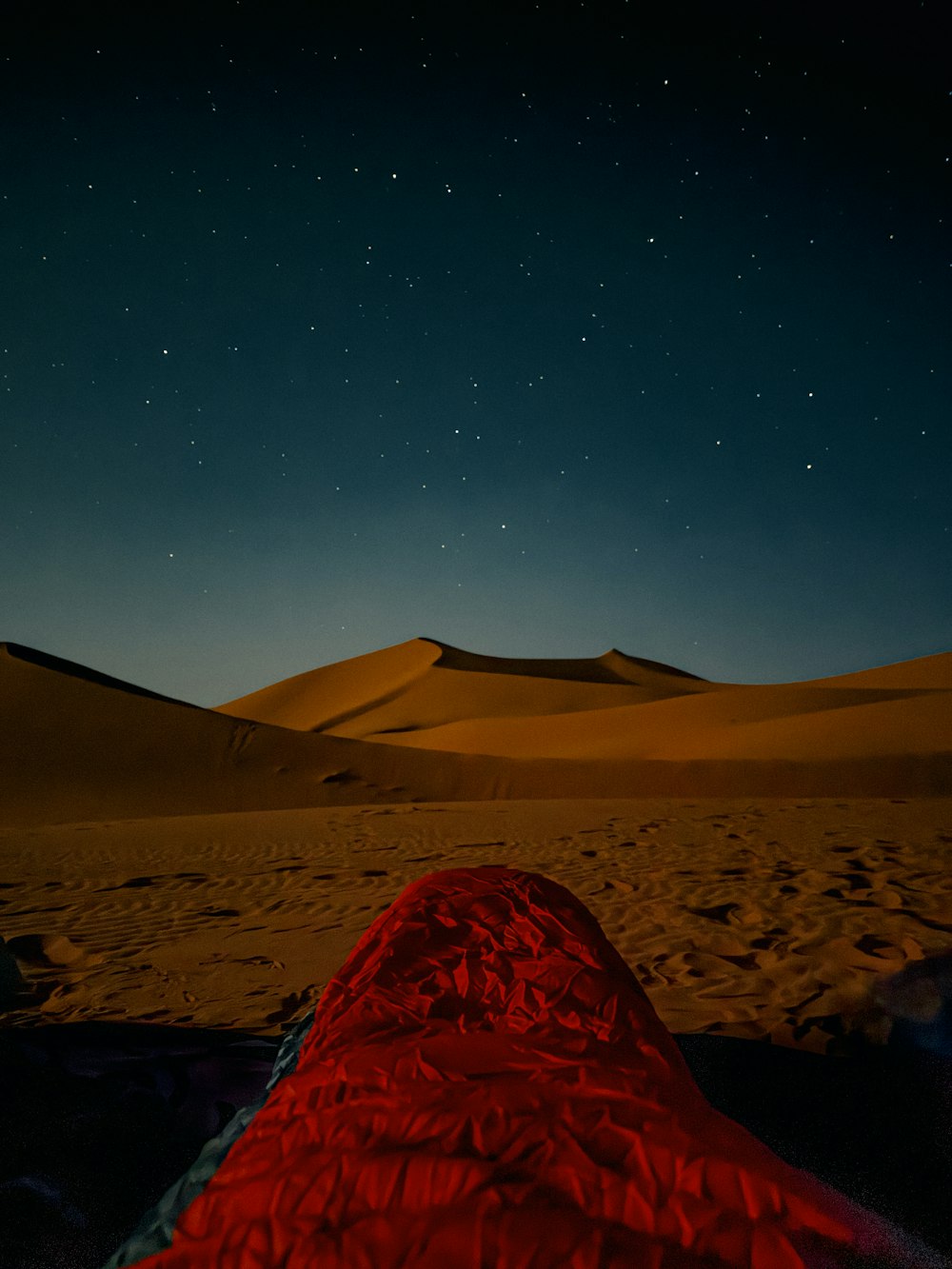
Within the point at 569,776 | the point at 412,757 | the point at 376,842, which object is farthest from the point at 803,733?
the point at 376,842

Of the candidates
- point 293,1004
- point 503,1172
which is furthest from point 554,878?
point 503,1172

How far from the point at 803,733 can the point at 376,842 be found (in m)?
13.0

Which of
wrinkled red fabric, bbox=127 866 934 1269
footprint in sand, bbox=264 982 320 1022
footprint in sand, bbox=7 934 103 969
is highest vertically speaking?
wrinkled red fabric, bbox=127 866 934 1269

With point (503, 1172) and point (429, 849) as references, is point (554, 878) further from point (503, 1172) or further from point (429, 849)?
point (503, 1172)

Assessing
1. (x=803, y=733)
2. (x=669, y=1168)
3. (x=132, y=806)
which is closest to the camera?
(x=669, y=1168)

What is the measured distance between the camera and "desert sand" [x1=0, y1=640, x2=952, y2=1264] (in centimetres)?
320

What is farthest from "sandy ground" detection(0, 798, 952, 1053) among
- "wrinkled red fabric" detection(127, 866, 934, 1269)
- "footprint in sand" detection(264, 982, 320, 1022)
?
"wrinkled red fabric" detection(127, 866, 934, 1269)

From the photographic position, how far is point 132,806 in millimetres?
14320

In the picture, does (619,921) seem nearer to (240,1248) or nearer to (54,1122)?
(54,1122)

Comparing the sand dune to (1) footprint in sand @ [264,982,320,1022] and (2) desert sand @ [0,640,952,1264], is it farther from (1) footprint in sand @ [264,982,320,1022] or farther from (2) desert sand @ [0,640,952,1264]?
(1) footprint in sand @ [264,982,320,1022]

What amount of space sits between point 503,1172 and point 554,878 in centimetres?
559

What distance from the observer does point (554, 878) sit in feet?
20.0

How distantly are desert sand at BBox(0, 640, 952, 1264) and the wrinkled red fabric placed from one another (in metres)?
1.45

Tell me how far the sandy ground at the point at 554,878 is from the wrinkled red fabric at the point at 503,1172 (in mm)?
2030
